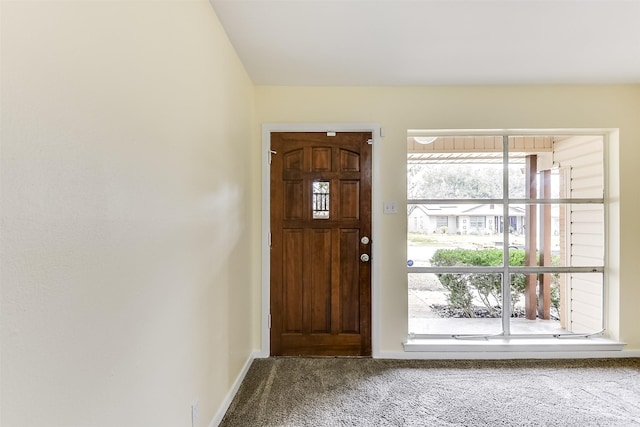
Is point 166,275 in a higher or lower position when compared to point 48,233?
lower

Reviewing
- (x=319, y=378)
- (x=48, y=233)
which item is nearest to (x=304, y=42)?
(x=48, y=233)

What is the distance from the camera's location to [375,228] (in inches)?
111

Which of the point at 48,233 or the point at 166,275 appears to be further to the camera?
the point at 166,275

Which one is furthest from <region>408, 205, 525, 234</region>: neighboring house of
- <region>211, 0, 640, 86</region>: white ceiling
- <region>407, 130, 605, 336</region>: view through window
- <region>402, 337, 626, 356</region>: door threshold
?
<region>211, 0, 640, 86</region>: white ceiling

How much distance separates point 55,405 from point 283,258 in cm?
213

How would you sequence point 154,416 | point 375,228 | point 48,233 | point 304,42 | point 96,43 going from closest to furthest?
point 48,233, point 96,43, point 154,416, point 304,42, point 375,228

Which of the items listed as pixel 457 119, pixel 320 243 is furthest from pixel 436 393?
pixel 457 119

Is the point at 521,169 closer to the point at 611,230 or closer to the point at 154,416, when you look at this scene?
the point at 611,230

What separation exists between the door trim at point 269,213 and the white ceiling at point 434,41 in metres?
0.40

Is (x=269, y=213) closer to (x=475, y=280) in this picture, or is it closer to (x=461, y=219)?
(x=461, y=219)

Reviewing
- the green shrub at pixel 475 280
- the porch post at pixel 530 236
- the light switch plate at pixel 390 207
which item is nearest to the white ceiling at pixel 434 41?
the porch post at pixel 530 236

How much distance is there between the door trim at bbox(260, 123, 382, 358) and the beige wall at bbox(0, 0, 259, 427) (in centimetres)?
103

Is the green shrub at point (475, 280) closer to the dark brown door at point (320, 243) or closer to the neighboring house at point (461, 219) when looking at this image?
the neighboring house at point (461, 219)

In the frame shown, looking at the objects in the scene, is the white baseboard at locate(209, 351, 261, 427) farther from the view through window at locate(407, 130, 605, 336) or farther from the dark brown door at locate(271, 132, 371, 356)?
the view through window at locate(407, 130, 605, 336)
